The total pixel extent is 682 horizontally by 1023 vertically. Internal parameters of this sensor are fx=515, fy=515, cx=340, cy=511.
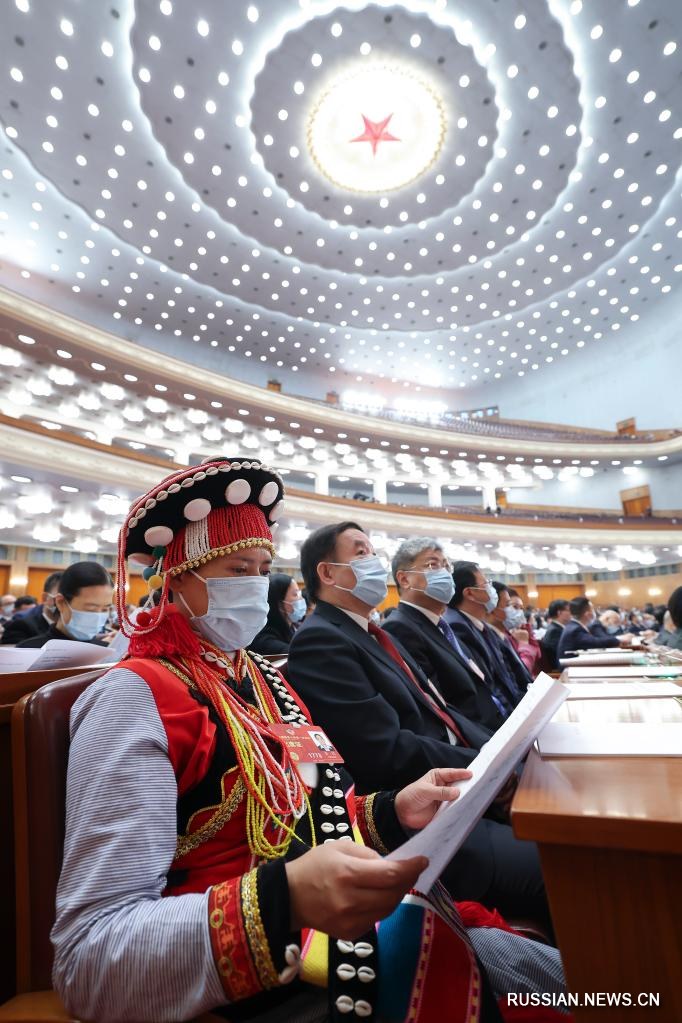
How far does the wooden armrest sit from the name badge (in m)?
0.43

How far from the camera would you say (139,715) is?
29.3 inches

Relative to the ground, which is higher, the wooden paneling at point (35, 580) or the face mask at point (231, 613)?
the wooden paneling at point (35, 580)

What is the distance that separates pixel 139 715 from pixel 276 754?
0.32 meters

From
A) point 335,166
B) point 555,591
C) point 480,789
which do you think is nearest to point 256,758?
point 480,789

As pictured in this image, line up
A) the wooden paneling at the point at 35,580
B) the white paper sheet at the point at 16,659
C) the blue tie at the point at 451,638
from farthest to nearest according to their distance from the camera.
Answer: the wooden paneling at the point at 35,580 < the blue tie at the point at 451,638 < the white paper sheet at the point at 16,659

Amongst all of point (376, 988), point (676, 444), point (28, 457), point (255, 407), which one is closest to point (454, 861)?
point (376, 988)

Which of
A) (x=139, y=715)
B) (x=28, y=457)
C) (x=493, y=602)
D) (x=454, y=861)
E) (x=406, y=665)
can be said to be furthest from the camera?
(x=28, y=457)

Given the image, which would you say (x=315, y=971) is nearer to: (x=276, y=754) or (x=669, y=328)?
(x=276, y=754)

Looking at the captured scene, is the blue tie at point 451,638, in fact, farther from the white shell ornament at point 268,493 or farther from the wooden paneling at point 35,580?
the wooden paneling at point 35,580

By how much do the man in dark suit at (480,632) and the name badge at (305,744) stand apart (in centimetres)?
181

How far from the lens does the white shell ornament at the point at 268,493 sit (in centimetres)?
115

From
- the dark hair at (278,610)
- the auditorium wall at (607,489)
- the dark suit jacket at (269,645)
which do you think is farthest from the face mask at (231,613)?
the auditorium wall at (607,489)

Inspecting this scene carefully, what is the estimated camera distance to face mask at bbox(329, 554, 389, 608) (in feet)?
6.16

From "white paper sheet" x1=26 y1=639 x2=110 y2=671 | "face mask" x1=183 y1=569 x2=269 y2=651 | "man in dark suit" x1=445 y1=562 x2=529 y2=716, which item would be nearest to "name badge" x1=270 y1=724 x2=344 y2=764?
"face mask" x1=183 y1=569 x2=269 y2=651
